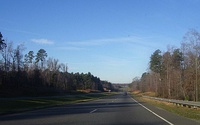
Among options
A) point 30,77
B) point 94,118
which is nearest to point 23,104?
point 94,118

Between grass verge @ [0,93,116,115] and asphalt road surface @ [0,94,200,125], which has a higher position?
asphalt road surface @ [0,94,200,125]

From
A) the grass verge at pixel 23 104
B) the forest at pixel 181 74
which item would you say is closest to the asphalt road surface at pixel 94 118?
the grass verge at pixel 23 104

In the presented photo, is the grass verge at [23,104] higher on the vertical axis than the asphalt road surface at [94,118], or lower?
lower

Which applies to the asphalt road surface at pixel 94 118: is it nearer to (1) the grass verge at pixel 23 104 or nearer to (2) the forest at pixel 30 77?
(1) the grass verge at pixel 23 104

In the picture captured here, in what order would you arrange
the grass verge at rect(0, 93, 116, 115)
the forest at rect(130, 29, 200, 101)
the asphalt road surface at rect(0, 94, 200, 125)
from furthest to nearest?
the forest at rect(130, 29, 200, 101)
the grass verge at rect(0, 93, 116, 115)
the asphalt road surface at rect(0, 94, 200, 125)

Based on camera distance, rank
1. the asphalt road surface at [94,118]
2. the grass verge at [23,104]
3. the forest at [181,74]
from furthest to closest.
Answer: the forest at [181,74] < the grass verge at [23,104] < the asphalt road surface at [94,118]

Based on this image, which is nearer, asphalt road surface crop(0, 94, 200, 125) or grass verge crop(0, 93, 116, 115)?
asphalt road surface crop(0, 94, 200, 125)

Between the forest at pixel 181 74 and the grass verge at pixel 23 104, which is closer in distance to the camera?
the grass verge at pixel 23 104

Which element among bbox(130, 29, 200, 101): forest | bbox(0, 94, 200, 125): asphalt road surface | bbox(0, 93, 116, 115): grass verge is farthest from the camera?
bbox(130, 29, 200, 101): forest

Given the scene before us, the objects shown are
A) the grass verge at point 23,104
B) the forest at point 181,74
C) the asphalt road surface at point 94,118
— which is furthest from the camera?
the forest at point 181,74

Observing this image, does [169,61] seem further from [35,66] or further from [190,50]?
[35,66]

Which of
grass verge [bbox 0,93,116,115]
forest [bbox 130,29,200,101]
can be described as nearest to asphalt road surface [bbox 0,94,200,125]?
grass verge [bbox 0,93,116,115]

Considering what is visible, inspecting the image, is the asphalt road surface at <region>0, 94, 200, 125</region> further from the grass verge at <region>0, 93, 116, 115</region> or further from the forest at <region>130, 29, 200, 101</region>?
the forest at <region>130, 29, 200, 101</region>

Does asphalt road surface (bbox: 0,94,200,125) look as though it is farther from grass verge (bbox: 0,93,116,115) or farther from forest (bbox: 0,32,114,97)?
forest (bbox: 0,32,114,97)
